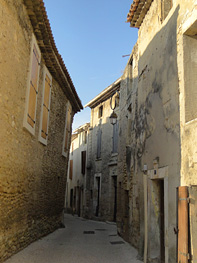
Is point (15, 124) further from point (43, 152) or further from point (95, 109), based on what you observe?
point (95, 109)

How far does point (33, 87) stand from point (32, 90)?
0.13 metres

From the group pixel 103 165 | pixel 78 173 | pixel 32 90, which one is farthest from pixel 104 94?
pixel 32 90

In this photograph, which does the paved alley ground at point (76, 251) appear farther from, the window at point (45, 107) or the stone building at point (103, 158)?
the stone building at point (103, 158)

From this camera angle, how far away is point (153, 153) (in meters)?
6.21

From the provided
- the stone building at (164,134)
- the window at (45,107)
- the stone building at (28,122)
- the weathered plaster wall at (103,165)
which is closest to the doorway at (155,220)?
the stone building at (164,134)

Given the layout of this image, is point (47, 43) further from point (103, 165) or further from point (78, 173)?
point (78, 173)

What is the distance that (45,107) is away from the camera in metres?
8.80

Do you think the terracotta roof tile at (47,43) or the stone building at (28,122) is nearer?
the stone building at (28,122)

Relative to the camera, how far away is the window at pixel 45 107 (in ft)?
27.8

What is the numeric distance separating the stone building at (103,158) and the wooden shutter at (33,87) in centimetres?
733

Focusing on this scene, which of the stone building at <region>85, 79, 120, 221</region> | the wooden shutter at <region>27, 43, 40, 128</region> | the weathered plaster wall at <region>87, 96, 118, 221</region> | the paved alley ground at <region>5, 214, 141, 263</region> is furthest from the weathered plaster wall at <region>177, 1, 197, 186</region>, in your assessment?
the weathered plaster wall at <region>87, 96, 118, 221</region>

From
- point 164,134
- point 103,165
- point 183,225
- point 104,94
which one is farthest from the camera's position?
point 104,94

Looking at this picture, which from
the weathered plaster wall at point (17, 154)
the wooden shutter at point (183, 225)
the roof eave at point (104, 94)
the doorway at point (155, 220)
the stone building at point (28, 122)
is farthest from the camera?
the roof eave at point (104, 94)

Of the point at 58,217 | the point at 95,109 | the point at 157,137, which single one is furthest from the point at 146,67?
the point at 95,109
